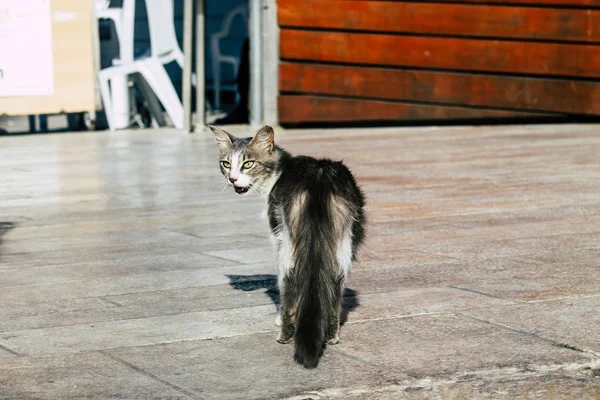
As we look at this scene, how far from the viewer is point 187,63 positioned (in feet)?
51.4

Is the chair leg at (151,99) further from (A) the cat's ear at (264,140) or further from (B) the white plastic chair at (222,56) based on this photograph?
(A) the cat's ear at (264,140)

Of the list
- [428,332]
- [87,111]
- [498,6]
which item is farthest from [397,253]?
[87,111]

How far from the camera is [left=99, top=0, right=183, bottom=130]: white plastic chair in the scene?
16297 millimetres

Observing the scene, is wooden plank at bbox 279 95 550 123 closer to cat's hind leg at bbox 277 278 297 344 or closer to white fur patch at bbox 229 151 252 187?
white fur patch at bbox 229 151 252 187

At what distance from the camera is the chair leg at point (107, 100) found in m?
16.3

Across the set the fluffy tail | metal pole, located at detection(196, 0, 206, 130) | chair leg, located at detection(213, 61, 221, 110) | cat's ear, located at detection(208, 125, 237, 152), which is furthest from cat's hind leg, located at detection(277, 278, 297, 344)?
chair leg, located at detection(213, 61, 221, 110)

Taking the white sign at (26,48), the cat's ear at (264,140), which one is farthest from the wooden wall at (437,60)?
the cat's ear at (264,140)

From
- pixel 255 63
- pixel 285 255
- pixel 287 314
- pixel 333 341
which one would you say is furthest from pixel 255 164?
pixel 255 63

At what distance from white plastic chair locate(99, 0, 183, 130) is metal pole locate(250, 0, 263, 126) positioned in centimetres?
121

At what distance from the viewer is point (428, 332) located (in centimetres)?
467

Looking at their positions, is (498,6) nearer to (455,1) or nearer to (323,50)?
(455,1)

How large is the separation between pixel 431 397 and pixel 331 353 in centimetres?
68

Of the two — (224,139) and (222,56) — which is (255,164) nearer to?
(224,139)

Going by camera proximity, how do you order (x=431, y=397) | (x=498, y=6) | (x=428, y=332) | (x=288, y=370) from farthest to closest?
(x=498, y=6)
(x=428, y=332)
(x=288, y=370)
(x=431, y=397)
